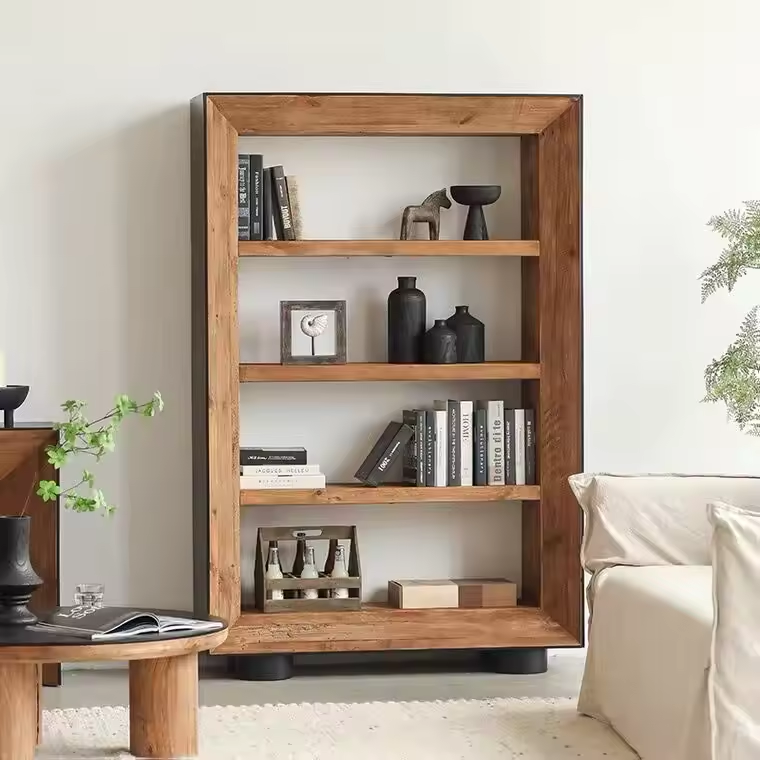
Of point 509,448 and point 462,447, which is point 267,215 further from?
point 509,448

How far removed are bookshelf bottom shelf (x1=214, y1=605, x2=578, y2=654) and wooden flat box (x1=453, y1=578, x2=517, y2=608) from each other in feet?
0.23

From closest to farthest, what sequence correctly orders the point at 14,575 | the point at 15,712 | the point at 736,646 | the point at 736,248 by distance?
the point at 736,646, the point at 15,712, the point at 14,575, the point at 736,248

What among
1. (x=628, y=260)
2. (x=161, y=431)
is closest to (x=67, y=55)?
(x=161, y=431)

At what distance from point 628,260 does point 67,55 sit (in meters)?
1.97

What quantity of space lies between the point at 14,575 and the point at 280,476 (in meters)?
1.22

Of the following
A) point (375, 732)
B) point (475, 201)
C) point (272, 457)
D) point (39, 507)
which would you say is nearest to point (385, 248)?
point (475, 201)

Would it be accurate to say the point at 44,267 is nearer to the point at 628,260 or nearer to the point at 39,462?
the point at 39,462

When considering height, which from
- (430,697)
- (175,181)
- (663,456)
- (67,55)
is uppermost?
(67,55)

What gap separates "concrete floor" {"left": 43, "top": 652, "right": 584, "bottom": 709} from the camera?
381 centimetres

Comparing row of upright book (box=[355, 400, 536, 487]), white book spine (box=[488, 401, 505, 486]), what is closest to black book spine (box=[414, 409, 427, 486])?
row of upright book (box=[355, 400, 536, 487])

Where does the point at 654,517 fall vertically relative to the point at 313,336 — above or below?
below

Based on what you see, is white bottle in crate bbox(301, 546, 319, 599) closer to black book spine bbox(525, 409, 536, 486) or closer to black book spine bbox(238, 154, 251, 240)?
black book spine bbox(525, 409, 536, 486)

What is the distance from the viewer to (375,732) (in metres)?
3.38

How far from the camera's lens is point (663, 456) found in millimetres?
4406
